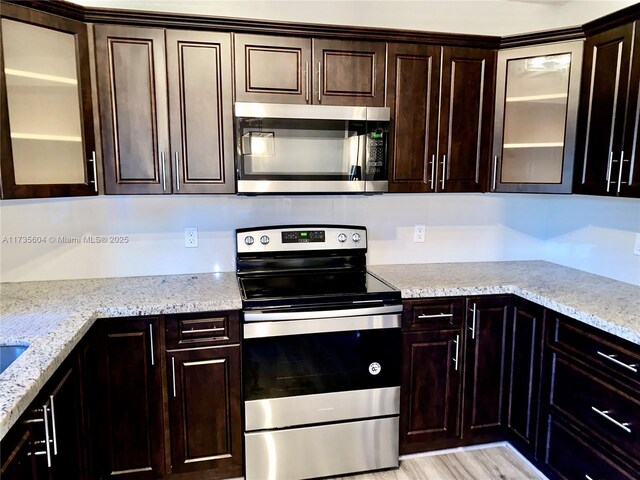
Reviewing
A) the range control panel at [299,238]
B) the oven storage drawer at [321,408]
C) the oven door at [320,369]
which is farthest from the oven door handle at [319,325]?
the range control panel at [299,238]

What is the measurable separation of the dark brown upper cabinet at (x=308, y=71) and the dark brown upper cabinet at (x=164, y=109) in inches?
4.2

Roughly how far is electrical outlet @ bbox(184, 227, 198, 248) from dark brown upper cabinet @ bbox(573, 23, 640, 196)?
2031 millimetres

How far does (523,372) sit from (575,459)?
0.43m

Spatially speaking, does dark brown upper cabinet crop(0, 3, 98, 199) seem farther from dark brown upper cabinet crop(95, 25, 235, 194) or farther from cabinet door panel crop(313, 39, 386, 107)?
cabinet door panel crop(313, 39, 386, 107)

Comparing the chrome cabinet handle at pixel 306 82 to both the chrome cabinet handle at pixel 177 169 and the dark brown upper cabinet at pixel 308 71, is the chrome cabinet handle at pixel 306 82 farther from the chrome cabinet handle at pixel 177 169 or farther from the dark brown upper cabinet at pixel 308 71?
the chrome cabinet handle at pixel 177 169

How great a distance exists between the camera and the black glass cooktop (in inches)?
Result: 79.7

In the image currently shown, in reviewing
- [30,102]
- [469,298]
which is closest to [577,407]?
[469,298]

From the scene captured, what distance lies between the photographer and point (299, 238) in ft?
8.22

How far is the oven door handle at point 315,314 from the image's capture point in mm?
1986

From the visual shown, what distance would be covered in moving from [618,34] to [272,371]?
2193 mm

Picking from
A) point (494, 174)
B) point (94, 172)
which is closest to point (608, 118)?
point (494, 174)

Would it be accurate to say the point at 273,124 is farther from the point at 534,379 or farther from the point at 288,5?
the point at 534,379

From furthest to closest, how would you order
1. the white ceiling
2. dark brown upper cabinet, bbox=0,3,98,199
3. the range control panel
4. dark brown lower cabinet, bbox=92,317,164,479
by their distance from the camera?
1. the range control panel
2. the white ceiling
3. dark brown lower cabinet, bbox=92,317,164,479
4. dark brown upper cabinet, bbox=0,3,98,199

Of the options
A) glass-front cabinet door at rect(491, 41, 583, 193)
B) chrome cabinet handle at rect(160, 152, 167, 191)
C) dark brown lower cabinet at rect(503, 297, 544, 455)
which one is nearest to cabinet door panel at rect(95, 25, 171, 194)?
chrome cabinet handle at rect(160, 152, 167, 191)
